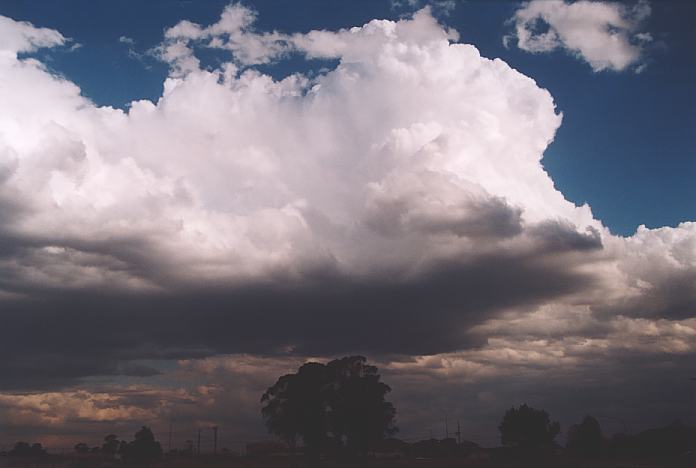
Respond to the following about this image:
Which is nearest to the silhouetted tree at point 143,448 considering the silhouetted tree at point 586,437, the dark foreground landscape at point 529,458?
the dark foreground landscape at point 529,458

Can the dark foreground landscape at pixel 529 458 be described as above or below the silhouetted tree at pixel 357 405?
below

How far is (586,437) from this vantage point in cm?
13825

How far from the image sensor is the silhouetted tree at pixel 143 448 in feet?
430

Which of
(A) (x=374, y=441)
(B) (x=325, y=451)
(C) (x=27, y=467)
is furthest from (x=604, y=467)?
(C) (x=27, y=467)

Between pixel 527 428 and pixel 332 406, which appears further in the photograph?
pixel 527 428

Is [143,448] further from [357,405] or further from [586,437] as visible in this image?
[586,437]

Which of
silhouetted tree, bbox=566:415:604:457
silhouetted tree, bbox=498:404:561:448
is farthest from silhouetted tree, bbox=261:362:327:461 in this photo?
silhouetted tree, bbox=566:415:604:457

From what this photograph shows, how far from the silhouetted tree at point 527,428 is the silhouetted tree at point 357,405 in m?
31.0

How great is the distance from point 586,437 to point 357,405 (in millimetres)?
64309

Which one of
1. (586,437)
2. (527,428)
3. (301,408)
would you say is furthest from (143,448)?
(586,437)

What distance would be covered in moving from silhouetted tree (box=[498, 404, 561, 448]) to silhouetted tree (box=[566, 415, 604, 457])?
14.7 meters

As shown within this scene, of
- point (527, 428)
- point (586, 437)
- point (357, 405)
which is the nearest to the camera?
point (357, 405)

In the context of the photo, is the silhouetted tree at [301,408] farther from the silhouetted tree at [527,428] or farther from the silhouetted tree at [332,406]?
the silhouetted tree at [527,428]

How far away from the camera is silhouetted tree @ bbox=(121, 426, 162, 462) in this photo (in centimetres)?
13112
